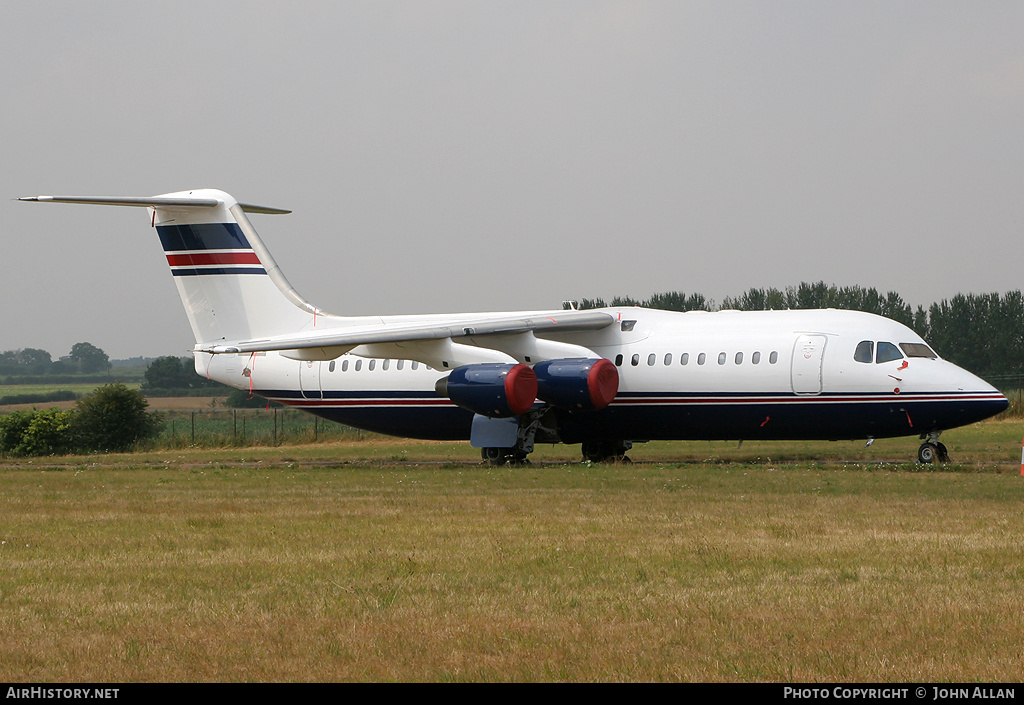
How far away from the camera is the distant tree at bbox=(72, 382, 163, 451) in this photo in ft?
136

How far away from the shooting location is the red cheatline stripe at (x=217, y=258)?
3017cm

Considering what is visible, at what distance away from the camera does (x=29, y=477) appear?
24.6 m

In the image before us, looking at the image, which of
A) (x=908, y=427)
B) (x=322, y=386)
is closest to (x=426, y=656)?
(x=908, y=427)

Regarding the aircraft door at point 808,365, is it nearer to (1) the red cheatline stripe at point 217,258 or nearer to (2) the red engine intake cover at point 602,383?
(2) the red engine intake cover at point 602,383

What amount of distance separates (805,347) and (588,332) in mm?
5148

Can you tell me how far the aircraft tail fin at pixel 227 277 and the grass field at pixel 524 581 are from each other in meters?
10.5

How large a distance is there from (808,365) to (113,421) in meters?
26.7

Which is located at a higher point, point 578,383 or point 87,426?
point 578,383

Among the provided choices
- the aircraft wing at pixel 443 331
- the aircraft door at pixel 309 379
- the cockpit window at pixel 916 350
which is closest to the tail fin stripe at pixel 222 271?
the aircraft door at pixel 309 379

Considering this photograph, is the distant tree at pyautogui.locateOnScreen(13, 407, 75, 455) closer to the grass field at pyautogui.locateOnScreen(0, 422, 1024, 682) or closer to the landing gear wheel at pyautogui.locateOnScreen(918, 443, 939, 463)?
the grass field at pyautogui.locateOnScreen(0, 422, 1024, 682)

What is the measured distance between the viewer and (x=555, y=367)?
1015 inches

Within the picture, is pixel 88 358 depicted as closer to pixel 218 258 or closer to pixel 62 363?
pixel 62 363

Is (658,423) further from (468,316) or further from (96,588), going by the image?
(96,588)

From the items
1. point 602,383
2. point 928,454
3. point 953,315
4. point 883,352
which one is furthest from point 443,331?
point 953,315
